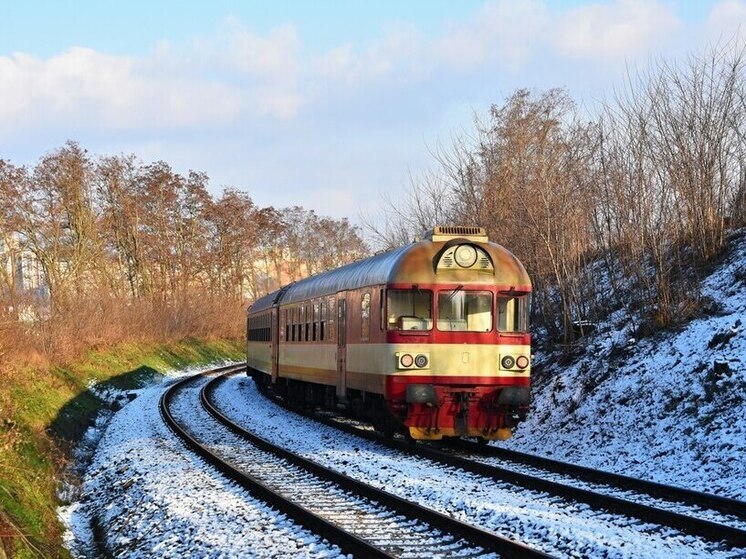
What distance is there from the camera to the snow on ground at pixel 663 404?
1077cm

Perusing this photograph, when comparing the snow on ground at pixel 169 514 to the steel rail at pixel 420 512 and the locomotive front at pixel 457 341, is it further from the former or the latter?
the locomotive front at pixel 457 341

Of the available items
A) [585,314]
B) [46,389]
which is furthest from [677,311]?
[46,389]

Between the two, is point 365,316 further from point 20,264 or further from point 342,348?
point 20,264

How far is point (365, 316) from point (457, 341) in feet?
6.31

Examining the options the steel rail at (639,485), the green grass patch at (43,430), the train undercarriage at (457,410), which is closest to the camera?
the steel rail at (639,485)

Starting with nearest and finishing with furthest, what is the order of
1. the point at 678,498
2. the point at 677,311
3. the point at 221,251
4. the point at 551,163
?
the point at 678,498 < the point at 677,311 < the point at 551,163 < the point at 221,251

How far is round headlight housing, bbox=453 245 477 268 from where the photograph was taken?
1323 cm

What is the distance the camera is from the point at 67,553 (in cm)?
908

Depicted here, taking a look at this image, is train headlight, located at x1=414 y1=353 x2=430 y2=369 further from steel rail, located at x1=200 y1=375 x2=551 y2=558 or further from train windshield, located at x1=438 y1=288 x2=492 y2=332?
steel rail, located at x1=200 y1=375 x2=551 y2=558

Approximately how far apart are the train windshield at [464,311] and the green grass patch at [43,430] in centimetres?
625

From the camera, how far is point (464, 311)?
522 inches

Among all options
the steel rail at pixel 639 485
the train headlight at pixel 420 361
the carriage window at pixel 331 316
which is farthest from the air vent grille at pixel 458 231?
the carriage window at pixel 331 316

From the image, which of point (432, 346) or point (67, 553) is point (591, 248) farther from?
point (67, 553)

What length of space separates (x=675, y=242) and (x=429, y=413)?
21.2 feet
